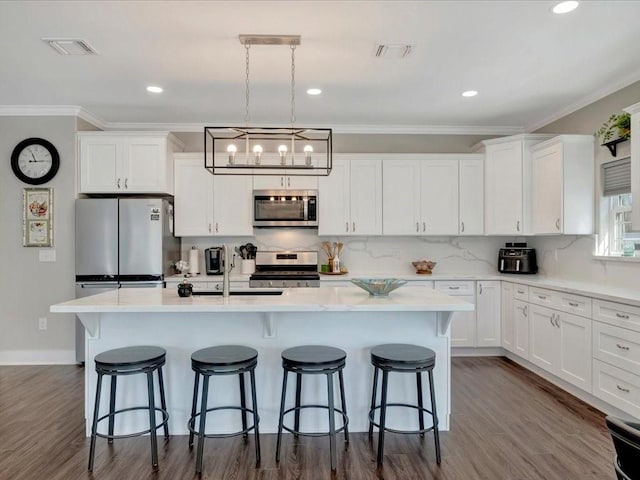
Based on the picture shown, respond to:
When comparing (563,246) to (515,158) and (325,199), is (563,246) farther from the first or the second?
(325,199)

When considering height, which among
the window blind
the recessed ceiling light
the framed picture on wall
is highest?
the recessed ceiling light

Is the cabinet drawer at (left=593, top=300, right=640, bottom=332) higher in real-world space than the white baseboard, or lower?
higher

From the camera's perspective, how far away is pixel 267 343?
9.10ft

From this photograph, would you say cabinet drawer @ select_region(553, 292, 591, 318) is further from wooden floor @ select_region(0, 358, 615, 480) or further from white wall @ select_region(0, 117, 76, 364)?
white wall @ select_region(0, 117, 76, 364)

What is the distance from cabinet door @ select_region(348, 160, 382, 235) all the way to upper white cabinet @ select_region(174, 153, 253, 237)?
3.19 feet

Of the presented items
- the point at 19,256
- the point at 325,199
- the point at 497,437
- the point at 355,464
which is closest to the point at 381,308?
the point at 355,464

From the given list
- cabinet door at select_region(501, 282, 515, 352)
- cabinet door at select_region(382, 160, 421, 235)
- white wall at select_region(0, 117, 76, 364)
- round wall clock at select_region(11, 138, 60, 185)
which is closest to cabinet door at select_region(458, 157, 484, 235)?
cabinet door at select_region(382, 160, 421, 235)

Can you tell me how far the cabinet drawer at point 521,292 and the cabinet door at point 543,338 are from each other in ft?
0.41

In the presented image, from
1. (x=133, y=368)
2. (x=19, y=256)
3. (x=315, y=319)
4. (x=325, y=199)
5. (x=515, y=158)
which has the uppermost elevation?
(x=515, y=158)

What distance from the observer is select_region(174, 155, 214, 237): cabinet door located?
476 centimetres

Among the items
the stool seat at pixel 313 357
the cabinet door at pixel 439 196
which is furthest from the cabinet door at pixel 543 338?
the stool seat at pixel 313 357

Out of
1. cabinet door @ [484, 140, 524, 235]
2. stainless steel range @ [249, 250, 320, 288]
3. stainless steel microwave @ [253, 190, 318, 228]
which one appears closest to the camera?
cabinet door @ [484, 140, 524, 235]

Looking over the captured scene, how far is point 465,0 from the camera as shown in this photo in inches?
93.2

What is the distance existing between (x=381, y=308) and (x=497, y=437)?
1.26m
